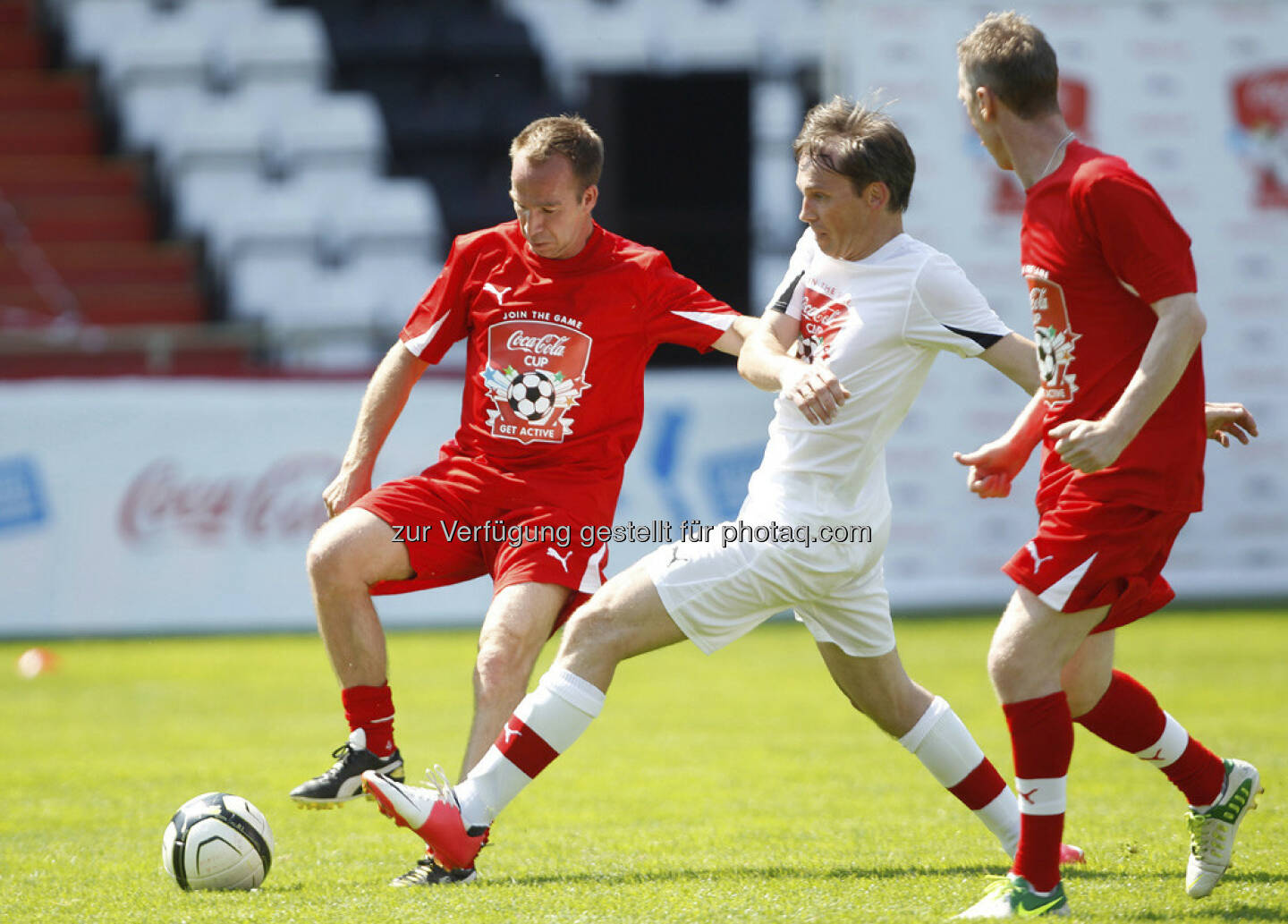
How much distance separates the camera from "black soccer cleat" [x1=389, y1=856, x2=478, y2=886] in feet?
14.8

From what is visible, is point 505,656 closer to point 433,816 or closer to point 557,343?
point 433,816

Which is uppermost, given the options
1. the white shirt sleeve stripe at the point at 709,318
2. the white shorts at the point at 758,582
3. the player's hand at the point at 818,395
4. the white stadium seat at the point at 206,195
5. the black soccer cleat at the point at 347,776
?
the white stadium seat at the point at 206,195

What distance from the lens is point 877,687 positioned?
14.7ft

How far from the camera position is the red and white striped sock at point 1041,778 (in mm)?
3855

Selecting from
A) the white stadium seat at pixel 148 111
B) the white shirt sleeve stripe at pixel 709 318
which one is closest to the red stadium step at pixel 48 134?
the white stadium seat at pixel 148 111

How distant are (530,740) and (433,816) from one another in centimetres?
33

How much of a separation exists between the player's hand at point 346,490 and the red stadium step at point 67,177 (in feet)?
→ 42.2

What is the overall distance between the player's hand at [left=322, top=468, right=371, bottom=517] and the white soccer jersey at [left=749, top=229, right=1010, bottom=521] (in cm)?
146

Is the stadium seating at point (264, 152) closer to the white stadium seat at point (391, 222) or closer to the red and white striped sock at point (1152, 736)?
the white stadium seat at point (391, 222)

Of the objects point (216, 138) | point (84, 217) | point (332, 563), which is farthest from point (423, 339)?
point (216, 138)

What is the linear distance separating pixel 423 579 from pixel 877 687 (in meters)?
1.46

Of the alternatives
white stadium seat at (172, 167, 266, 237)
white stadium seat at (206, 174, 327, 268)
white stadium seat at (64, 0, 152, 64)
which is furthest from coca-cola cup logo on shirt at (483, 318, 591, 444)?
white stadium seat at (64, 0, 152, 64)

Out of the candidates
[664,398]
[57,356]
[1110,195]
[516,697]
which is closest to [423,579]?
[516,697]

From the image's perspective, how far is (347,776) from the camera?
482 centimetres
